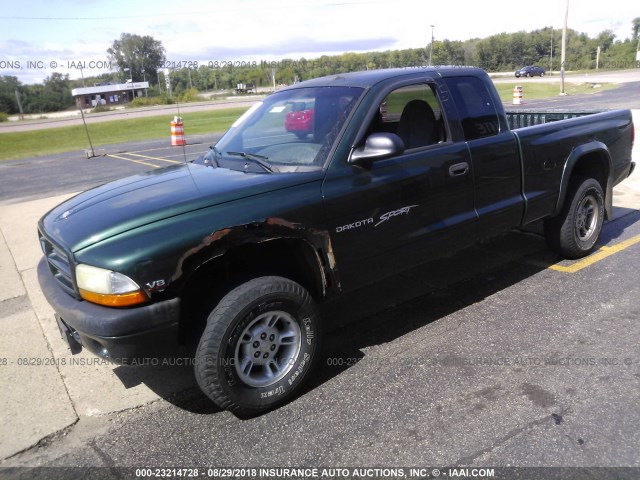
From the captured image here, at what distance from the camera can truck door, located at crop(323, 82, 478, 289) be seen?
10.7 feet

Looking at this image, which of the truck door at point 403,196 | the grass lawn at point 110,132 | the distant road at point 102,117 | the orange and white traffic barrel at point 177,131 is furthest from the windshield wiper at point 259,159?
the distant road at point 102,117

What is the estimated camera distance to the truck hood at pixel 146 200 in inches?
109

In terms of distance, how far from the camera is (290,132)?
12.2 ft

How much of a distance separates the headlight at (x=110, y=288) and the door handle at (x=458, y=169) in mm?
2346

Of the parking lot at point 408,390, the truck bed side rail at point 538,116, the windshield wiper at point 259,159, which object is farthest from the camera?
the truck bed side rail at point 538,116

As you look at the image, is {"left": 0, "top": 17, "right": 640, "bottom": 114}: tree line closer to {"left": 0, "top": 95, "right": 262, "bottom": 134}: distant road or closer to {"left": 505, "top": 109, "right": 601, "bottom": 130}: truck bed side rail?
{"left": 0, "top": 95, "right": 262, "bottom": 134}: distant road

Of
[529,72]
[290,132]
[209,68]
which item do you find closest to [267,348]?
[290,132]

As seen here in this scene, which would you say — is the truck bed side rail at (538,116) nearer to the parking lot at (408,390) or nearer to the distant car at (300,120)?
the parking lot at (408,390)

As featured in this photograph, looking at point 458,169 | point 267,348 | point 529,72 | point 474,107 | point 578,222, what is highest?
point 529,72

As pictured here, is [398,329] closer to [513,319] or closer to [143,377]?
[513,319]

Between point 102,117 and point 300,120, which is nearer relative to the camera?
point 300,120

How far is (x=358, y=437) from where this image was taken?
9.11 ft

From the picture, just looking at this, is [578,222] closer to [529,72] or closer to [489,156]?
[489,156]

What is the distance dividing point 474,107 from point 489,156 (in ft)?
1.38
